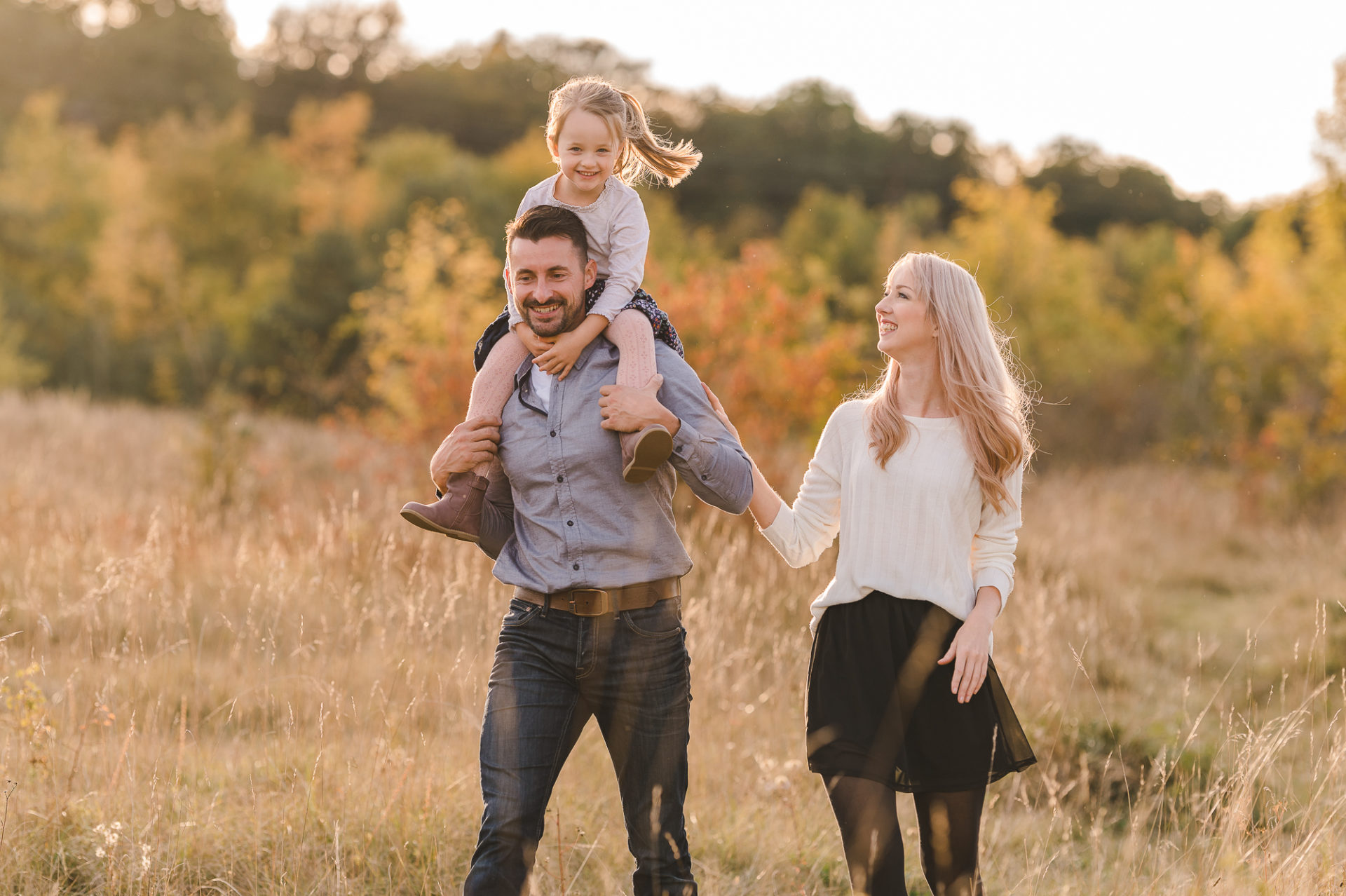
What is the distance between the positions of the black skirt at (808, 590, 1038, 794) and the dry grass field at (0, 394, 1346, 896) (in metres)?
0.61

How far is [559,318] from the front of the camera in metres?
2.79

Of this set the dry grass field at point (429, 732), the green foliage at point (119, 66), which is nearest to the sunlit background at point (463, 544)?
the dry grass field at point (429, 732)

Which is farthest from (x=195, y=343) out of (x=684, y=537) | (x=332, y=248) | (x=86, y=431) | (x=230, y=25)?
(x=230, y=25)

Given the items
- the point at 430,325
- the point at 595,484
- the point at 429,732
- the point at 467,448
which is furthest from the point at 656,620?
the point at 430,325

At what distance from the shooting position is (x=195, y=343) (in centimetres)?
2522

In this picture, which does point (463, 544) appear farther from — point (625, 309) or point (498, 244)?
point (498, 244)

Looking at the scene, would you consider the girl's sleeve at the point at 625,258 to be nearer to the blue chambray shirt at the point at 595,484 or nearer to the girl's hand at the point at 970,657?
the blue chambray shirt at the point at 595,484

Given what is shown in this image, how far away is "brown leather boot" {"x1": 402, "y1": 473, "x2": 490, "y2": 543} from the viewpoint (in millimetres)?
2781

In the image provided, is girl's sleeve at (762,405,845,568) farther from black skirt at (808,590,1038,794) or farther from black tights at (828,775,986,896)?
black tights at (828,775,986,896)

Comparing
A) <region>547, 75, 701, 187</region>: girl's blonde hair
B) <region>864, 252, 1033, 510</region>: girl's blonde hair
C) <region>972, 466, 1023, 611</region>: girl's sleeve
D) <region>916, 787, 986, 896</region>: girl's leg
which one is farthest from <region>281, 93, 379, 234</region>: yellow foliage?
<region>916, 787, 986, 896</region>: girl's leg

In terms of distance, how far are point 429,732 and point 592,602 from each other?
5.89 feet

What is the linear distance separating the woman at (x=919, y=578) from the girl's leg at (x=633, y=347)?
1.44 feet

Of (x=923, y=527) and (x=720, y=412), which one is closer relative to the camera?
(x=923, y=527)

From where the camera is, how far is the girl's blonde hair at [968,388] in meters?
2.82
